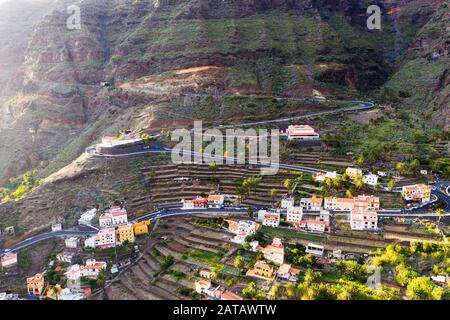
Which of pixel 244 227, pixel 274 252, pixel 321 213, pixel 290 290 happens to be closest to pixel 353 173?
pixel 321 213

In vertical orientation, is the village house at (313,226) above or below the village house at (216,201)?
below

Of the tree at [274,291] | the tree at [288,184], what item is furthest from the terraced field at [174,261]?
the tree at [288,184]

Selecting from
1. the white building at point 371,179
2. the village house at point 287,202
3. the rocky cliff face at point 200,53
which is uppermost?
the rocky cliff face at point 200,53

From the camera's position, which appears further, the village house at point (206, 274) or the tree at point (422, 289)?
the village house at point (206, 274)

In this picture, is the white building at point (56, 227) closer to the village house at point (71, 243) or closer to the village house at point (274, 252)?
the village house at point (71, 243)

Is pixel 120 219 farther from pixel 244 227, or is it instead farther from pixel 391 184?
pixel 391 184
